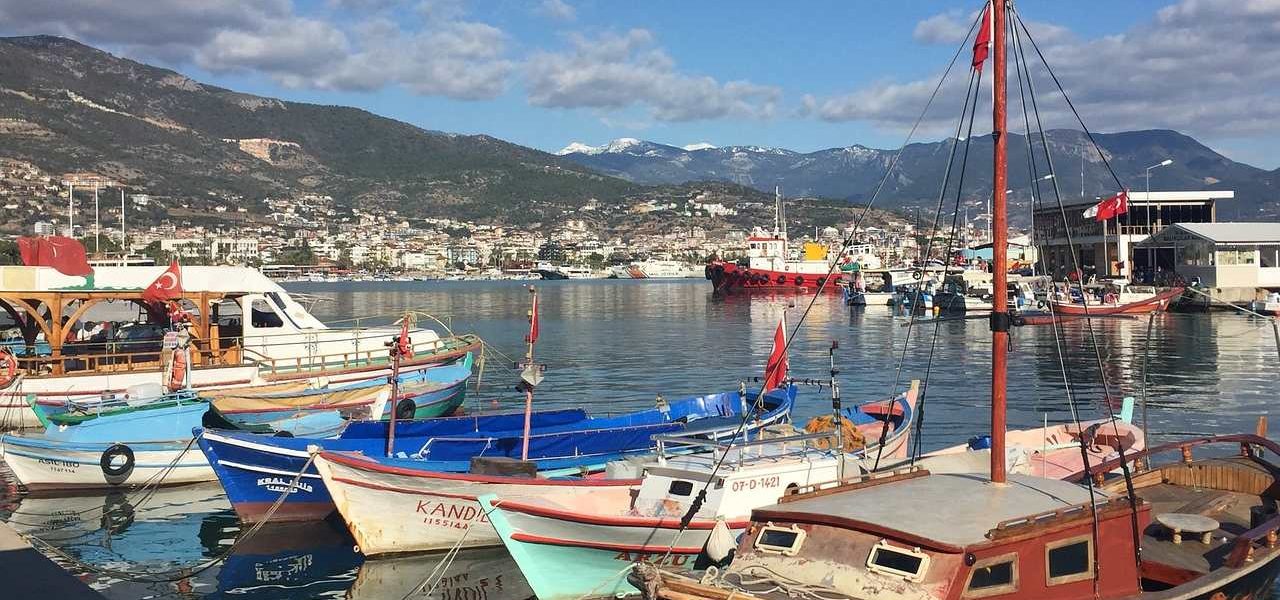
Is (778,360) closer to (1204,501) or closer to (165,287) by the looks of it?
(1204,501)

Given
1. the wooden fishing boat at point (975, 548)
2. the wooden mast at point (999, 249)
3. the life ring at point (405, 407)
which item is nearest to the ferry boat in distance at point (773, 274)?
the life ring at point (405, 407)

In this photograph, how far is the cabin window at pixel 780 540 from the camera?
9969 millimetres

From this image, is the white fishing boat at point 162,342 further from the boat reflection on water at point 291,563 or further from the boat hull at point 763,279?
the boat hull at point 763,279

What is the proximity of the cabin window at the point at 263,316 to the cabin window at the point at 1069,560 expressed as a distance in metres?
26.6

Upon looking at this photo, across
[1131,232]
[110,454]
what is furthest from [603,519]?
[1131,232]

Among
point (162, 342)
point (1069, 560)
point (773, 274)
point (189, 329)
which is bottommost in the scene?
point (1069, 560)

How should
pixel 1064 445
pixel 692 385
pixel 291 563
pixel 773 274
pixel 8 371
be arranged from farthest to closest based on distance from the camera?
pixel 773 274 < pixel 692 385 < pixel 8 371 < pixel 1064 445 < pixel 291 563

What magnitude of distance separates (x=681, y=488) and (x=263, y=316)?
837 inches

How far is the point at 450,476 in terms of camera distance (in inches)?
596

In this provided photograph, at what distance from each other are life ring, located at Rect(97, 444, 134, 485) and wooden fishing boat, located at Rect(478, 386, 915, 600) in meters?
10.9

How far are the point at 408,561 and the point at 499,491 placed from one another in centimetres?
267

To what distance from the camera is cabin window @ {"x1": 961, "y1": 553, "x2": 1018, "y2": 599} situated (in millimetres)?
9273

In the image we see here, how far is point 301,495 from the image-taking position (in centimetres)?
1850

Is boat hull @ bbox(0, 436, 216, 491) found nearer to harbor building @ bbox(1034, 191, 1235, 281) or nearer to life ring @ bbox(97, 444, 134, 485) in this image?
life ring @ bbox(97, 444, 134, 485)
